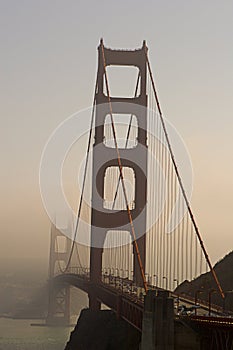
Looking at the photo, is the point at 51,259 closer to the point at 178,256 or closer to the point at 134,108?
the point at 134,108

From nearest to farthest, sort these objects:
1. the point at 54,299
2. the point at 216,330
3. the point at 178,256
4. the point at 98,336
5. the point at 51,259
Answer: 1. the point at 216,330
2. the point at 178,256
3. the point at 98,336
4. the point at 54,299
5. the point at 51,259

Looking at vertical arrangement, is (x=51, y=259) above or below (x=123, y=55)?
below

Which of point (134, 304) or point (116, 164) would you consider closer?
point (134, 304)

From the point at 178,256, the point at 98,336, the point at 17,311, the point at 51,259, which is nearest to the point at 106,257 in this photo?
the point at 98,336

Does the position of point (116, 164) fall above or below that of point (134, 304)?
above

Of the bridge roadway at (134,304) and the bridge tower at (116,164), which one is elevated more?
the bridge tower at (116,164)

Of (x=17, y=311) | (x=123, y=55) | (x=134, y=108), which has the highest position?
(x=123, y=55)

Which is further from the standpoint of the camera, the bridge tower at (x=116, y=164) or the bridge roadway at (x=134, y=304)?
the bridge tower at (x=116, y=164)

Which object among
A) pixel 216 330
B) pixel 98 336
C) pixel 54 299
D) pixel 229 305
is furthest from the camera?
pixel 54 299
